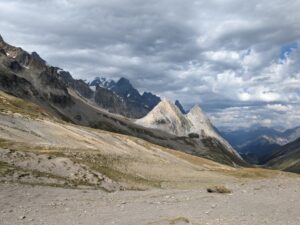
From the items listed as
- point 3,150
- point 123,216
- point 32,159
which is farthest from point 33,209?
point 3,150

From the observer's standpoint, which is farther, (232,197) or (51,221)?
(232,197)

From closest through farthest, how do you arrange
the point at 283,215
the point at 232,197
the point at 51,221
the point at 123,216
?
the point at 51,221 → the point at 123,216 → the point at 283,215 → the point at 232,197

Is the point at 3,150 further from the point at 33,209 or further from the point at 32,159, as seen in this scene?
the point at 33,209

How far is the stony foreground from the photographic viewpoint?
30.2 m

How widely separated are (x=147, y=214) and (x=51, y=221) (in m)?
7.05

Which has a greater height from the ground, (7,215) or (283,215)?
(283,215)

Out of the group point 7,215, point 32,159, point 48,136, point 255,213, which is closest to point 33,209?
point 7,215

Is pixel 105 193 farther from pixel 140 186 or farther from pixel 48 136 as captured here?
pixel 48 136

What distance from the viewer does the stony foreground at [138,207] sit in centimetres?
3017

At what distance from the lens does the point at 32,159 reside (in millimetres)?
51062

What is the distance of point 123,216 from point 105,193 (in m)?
12.9

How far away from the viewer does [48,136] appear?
396ft

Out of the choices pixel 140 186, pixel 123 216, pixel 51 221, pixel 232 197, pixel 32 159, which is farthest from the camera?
pixel 140 186

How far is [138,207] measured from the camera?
36.8m
